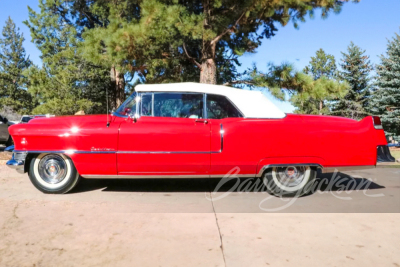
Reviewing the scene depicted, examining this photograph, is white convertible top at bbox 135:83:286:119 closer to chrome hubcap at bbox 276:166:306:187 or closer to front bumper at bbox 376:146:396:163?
chrome hubcap at bbox 276:166:306:187

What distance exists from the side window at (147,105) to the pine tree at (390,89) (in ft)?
82.9

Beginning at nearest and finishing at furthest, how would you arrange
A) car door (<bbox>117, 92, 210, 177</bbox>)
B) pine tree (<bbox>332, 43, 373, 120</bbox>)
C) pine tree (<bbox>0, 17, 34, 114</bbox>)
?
car door (<bbox>117, 92, 210, 177</bbox>), pine tree (<bbox>332, 43, 373, 120</bbox>), pine tree (<bbox>0, 17, 34, 114</bbox>)

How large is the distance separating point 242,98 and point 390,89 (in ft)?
82.0

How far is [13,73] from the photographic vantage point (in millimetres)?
54000

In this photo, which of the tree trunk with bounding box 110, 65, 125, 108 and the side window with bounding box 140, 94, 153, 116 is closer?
the side window with bounding box 140, 94, 153, 116

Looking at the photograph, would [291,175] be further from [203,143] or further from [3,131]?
[3,131]

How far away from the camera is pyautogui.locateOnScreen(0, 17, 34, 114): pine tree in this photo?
168 ft

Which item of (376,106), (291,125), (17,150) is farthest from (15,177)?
(376,106)

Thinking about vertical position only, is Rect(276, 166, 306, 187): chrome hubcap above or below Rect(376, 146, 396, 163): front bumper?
below

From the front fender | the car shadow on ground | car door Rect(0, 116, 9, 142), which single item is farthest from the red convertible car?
car door Rect(0, 116, 9, 142)

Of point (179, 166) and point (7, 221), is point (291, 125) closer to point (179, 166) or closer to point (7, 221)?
point (179, 166)

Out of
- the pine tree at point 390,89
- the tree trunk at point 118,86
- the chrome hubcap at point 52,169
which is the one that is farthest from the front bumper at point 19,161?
the pine tree at point 390,89

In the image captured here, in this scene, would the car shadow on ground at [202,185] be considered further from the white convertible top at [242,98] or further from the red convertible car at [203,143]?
the white convertible top at [242,98]

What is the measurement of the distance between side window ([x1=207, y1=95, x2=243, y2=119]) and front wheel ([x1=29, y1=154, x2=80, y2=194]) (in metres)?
2.07
